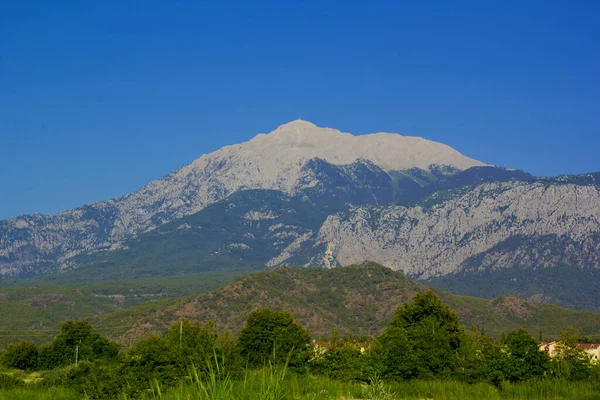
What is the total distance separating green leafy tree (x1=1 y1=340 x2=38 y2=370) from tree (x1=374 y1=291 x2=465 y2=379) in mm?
55988

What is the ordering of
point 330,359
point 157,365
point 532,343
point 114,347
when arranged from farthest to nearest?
point 114,347 < point 532,343 < point 330,359 < point 157,365

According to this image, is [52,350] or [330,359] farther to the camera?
[52,350]

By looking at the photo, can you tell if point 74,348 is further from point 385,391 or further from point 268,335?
point 385,391

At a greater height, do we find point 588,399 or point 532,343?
point 588,399

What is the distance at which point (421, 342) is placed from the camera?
8425cm

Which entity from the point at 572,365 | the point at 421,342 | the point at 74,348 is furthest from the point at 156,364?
the point at 74,348

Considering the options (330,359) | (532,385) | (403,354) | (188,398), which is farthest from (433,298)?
(188,398)

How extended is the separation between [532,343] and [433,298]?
103 feet

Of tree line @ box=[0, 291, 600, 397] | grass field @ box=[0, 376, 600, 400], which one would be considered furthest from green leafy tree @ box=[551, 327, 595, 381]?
grass field @ box=[0, 376, 600, 400]

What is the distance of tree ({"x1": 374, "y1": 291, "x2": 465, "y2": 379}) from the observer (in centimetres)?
6028

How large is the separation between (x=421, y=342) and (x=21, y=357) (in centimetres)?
7022

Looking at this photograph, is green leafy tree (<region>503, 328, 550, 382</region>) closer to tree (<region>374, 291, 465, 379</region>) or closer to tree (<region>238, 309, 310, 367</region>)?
tree (<region>374, 291, 465, 379</region>)

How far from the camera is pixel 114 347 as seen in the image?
5576 inches

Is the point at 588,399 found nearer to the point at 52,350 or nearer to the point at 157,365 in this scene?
the point at 157,365
